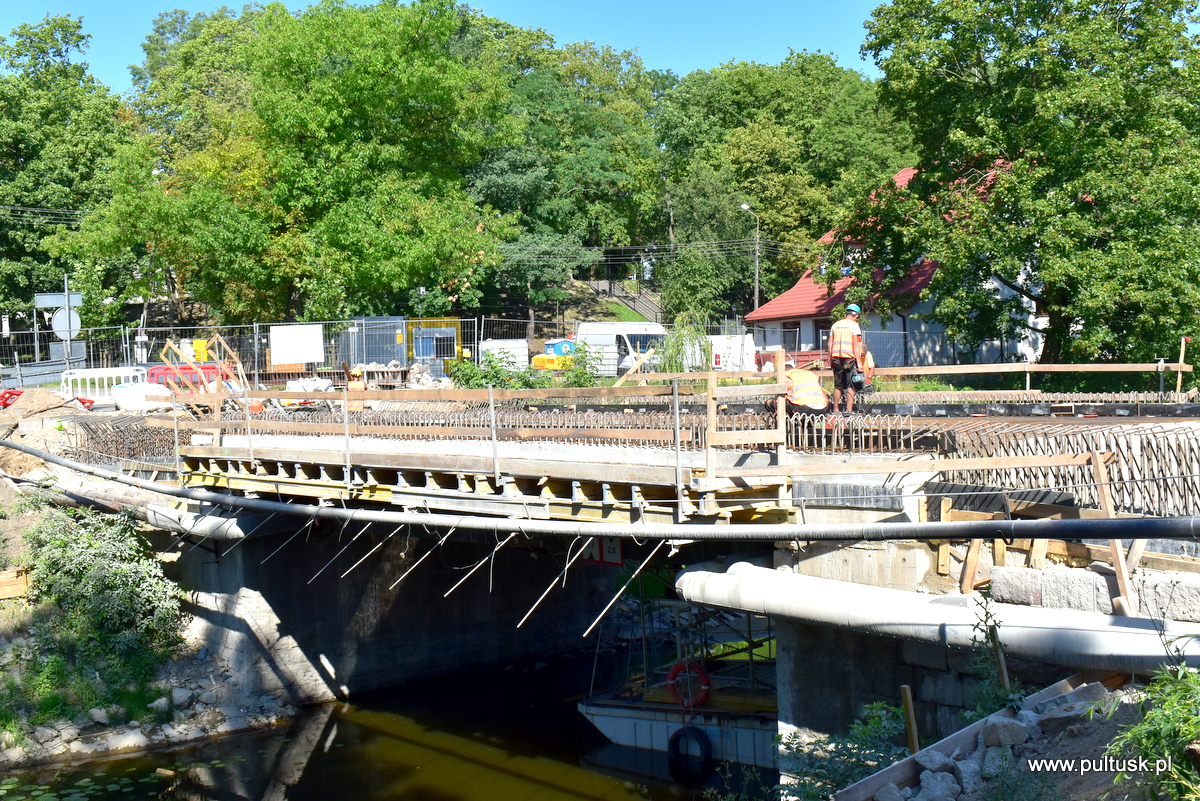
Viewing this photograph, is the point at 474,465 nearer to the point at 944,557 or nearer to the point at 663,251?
the point at 944,557

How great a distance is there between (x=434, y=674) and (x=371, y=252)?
11.8 meters

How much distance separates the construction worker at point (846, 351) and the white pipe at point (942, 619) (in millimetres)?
3782

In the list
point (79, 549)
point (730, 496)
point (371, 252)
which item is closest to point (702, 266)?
point (371, 252)

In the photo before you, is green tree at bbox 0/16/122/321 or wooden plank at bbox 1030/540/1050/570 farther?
green tree at bbox 0/16/122/321

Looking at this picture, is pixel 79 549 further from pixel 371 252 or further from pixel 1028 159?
pixel 1028 159

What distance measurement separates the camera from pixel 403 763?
618 inches

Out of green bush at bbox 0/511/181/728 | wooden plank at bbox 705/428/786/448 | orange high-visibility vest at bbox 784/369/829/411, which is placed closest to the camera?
wooden plank at bbox 705/428/786/448

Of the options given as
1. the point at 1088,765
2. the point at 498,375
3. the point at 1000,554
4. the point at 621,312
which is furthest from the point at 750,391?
the point at 621,312

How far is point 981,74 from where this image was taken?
23.5 meters

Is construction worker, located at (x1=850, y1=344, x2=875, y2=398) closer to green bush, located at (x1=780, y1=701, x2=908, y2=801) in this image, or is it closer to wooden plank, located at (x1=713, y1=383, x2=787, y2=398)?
wooden plank, located at (x1=713, y1=383, x2=787, y2=398)

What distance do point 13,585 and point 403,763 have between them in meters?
7.51

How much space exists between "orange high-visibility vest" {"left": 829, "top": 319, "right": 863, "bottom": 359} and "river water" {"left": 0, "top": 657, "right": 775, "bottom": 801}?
19.7ft

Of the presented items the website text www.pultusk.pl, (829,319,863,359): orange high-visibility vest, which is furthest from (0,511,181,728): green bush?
the website text www.pultusk.pl

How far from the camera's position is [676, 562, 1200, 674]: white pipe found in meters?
6.18
